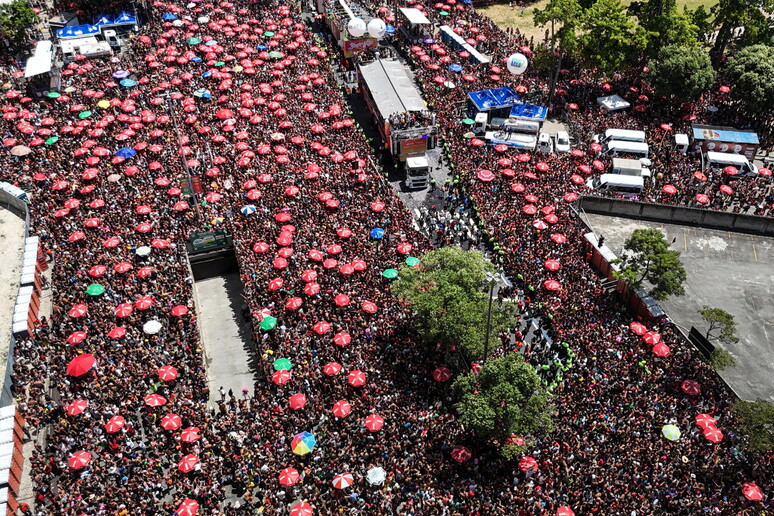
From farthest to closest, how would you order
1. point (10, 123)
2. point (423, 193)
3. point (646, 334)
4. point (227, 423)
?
point (10, 123) < point (423, 193) < point (646, 334) < point (227, 423)

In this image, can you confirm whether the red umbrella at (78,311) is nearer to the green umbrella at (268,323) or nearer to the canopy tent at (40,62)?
the green umbrella at (268,323)

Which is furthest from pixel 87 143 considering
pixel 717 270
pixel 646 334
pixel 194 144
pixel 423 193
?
pixel 717 270

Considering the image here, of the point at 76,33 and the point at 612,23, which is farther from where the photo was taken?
the point at 76,33

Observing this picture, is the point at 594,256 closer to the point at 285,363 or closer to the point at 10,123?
the point at 285,363

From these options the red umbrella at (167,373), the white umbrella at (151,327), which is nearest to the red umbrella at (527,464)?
the red umbrella at (167,373)

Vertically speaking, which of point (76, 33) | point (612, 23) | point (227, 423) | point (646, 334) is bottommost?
point (227, 423)

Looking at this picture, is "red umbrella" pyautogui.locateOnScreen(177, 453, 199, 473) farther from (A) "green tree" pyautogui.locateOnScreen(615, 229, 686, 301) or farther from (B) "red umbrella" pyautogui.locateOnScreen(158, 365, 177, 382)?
A: (A) "green tree" pyautogui.locateOnScreen(615, 229, 686, 301)

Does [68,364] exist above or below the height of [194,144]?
below
